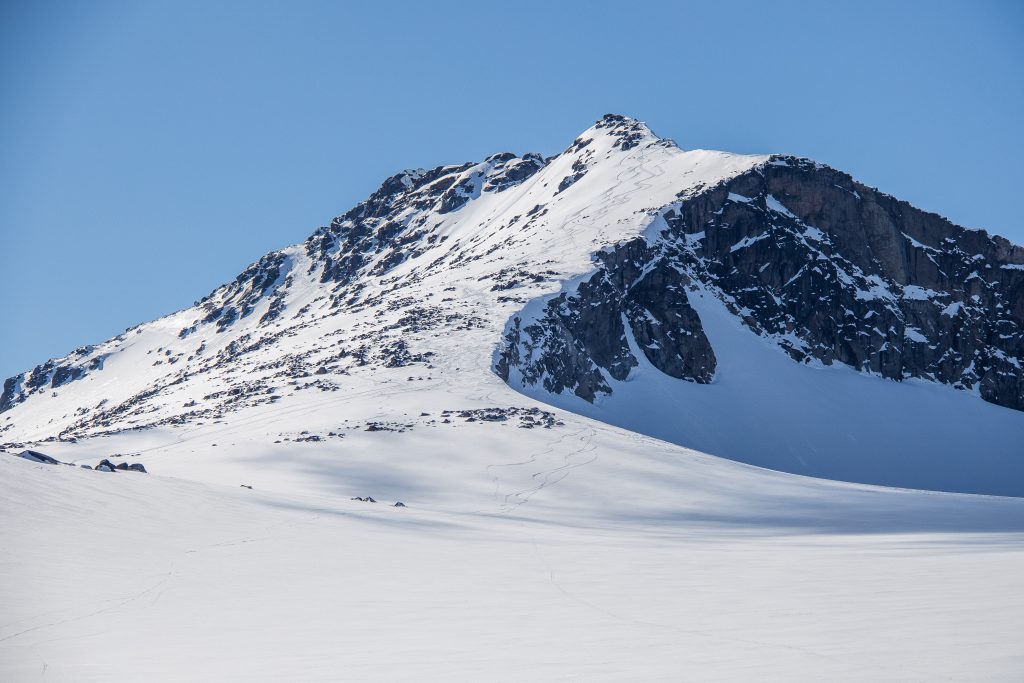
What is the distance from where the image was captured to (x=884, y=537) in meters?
32.5

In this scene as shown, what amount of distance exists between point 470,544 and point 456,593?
7.95 metres

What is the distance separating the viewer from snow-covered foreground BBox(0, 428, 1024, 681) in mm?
13109

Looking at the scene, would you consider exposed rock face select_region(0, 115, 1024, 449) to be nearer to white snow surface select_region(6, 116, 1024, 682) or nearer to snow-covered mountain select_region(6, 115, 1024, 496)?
snow-covered mountain select_region(6, 115, 1024, 496)

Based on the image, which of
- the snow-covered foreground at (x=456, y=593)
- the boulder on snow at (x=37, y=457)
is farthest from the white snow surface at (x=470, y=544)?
the boulder on snow at (x=37, y=457)

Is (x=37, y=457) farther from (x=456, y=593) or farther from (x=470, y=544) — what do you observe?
(x=456, y=593)

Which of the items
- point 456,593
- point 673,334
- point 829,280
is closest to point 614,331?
point 673,334

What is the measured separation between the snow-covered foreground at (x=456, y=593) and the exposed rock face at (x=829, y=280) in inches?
2300

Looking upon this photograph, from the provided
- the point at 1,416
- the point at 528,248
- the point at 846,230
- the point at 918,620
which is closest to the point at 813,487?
the point at 918,620

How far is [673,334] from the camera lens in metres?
91.2

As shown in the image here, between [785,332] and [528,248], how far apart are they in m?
29.4

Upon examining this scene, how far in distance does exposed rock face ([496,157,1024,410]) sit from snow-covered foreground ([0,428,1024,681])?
2300 inches

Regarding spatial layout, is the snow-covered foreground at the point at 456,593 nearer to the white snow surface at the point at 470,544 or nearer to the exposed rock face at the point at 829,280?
the white snow surface at the point at 470,544

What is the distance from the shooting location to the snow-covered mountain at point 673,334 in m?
69.5

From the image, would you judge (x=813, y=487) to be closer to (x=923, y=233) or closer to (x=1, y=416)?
(x=923, y=233)
